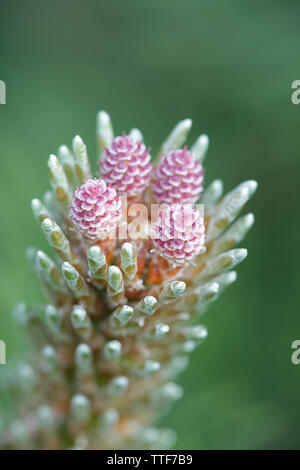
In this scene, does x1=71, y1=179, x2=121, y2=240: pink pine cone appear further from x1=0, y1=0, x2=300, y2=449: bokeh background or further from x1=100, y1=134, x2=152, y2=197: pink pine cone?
x1=0, y1=0, x2=300, y2=449: bokeh background

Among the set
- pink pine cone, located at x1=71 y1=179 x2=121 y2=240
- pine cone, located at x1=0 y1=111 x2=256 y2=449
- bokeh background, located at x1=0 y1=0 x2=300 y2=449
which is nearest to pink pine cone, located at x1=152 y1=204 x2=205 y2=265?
pine cone, located at x1=0 y1=111 x2=256 y2=449

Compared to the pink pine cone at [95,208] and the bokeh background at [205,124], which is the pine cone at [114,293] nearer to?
the pink pine cone at [95,208]

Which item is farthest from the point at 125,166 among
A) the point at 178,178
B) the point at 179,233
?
the point at 179,233

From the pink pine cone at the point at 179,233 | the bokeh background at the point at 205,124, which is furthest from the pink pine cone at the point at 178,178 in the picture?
the bokeh background at the point at 205,124

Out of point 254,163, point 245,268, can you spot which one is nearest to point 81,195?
point 245,268

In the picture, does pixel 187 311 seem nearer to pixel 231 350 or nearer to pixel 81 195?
pixel 81 195

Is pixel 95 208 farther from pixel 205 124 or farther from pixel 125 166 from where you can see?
pixel 205 124
